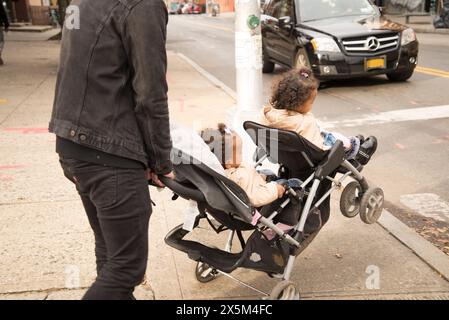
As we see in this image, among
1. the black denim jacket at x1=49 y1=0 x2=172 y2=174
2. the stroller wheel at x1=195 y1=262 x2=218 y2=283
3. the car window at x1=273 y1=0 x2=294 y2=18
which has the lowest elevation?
the stroller wheel at x1=195 y1=262 x2=218 y2=283

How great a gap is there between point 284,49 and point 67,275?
326 inches

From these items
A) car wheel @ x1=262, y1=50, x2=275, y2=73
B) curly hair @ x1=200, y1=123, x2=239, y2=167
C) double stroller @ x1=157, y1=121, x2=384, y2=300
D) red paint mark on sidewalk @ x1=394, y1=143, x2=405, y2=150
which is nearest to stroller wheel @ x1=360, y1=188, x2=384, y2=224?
double stroller @ x1=157, y1=121, x2=384, y2=300

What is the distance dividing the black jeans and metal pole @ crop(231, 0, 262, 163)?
2.40 m

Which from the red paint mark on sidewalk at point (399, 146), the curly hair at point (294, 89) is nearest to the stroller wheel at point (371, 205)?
the curly hair at point (294, 89)

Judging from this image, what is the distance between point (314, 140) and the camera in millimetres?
3311

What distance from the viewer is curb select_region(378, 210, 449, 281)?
3.62m

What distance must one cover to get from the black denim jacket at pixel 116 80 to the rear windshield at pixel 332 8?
884cm

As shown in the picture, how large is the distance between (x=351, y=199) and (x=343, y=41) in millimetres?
6087

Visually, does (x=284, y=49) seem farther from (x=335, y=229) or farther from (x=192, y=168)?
(x=192, y=168)

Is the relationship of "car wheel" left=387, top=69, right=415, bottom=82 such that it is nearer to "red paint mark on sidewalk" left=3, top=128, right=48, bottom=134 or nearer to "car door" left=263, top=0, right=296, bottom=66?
"car door" left=263, top=0, right=296, bottom=66

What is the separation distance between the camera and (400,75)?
10.4 metres

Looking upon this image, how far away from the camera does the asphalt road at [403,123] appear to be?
17.2 ft

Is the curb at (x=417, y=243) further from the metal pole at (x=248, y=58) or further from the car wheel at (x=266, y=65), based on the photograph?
the car wheel at (x=266, y=65)
